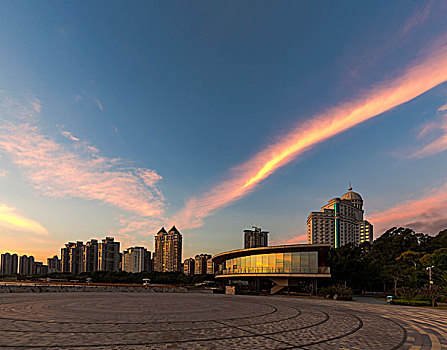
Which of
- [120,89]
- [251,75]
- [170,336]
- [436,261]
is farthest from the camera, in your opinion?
[436,261]

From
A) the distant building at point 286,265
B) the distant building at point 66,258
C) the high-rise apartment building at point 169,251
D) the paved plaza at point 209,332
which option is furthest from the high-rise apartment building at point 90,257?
the paved plaza at point 209,332

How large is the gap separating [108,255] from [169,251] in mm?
33158

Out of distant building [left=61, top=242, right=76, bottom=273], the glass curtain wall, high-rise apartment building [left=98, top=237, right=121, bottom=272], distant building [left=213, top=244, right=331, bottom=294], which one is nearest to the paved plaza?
distant building [left=213, top=244, right=331, bottom=294]

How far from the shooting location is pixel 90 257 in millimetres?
164375

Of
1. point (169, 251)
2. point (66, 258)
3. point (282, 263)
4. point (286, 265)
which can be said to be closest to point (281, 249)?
point (282, 263)

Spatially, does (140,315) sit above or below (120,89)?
below

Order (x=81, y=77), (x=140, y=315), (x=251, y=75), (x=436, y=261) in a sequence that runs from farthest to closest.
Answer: (x=436, y=261) → (x=251, y=75) → (x=81, y=77) → (x=140, y=315)

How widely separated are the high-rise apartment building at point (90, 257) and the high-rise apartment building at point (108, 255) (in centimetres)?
243

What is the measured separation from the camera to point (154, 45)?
106ft

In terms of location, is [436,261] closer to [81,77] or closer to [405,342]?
[405,342]

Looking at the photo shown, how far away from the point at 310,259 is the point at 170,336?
3984 centimetres

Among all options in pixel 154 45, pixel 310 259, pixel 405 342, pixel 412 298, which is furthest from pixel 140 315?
pixel 310 259

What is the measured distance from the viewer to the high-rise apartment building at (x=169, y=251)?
179375mm

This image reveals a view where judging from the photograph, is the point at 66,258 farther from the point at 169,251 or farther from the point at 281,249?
the point at 281,249
